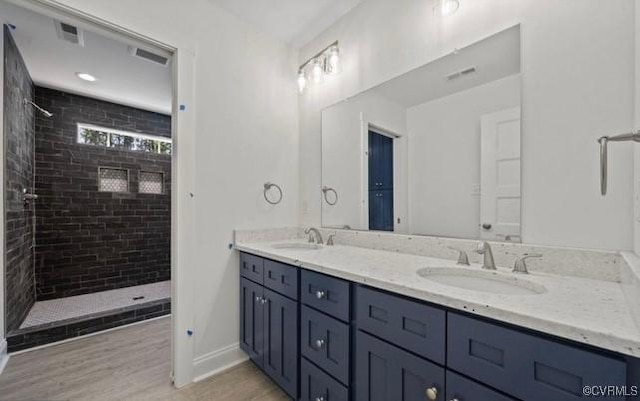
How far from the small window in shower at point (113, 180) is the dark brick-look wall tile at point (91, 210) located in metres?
0.05

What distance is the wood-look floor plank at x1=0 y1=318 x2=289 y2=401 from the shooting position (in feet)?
5.25

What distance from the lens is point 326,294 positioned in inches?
48.9

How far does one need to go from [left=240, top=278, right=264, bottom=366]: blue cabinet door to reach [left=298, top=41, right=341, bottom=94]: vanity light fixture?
1.64 meters

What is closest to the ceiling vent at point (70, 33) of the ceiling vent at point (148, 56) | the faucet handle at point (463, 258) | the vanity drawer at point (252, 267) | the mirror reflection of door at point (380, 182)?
the ceiling vent at point (148, 56)

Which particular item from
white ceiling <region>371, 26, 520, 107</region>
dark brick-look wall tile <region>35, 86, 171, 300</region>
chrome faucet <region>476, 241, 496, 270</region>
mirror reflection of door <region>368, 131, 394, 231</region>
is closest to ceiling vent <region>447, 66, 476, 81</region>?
white ceiling <region>371, 26, 520, 107</region>

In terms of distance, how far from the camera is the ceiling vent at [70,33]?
6.18 ft

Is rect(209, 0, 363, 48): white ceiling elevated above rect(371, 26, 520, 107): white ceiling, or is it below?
above

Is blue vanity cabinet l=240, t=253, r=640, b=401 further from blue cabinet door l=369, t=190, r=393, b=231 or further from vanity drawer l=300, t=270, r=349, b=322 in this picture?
blue cabinet door l=369, t=190, r=393, b=231

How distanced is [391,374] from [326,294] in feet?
1.33

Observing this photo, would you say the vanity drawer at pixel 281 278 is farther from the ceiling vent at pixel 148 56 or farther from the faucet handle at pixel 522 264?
the ceiling vent at pixel 148 56

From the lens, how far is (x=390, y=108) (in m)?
1.72
